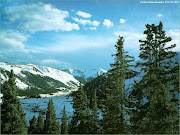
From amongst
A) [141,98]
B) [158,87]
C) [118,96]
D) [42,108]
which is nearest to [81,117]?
[118,96]

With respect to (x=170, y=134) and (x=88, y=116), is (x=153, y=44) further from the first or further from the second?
(x=88, y=116)

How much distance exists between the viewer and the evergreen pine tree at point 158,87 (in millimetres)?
12633

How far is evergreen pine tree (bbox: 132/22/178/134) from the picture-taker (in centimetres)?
1263

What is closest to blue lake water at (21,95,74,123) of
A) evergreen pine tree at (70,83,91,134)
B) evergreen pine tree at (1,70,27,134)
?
evergreen pine tree at (1,70,27,134)

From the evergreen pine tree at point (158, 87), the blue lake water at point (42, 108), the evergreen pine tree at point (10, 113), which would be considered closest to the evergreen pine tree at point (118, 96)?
the evergreen pine tree at point (158, 87)

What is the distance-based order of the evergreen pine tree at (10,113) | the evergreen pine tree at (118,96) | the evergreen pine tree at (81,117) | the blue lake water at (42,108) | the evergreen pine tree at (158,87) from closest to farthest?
the evergreen pine tree at (158,87), the evergreen pine tree at (118,96), the evergreen pine tree at (10,113), the evergreen pine tree at (81,117), the blue lake water at (42,108)

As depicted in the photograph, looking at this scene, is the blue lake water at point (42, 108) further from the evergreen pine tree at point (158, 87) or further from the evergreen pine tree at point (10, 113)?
the evergreen pine tree at point (158, 87)

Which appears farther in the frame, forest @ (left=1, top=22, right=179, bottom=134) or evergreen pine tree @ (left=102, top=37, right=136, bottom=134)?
evergreen pine tree @ (left=102, top=37, right=136, bottom=134)

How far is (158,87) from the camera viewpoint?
1339cm

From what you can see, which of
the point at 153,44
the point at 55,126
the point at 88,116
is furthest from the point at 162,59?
the point at 55,126

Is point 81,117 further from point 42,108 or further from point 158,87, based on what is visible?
point 42,108

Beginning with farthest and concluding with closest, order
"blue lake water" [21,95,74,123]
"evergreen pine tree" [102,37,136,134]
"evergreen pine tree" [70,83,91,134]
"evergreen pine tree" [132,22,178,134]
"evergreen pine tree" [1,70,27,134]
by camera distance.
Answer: "blue lake water" [21,95,74,123] → "evergreen pine tree" [70,83,91,134] → "evergreen pine tree" [1,70,27,134] → "evergreen pine tree" [102,37,136,134] → "evergreen pine tree" [132,22,178,134]

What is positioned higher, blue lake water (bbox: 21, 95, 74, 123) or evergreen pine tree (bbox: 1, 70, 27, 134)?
evergreen pine tree (bbox: 1, 70, 27, 134)

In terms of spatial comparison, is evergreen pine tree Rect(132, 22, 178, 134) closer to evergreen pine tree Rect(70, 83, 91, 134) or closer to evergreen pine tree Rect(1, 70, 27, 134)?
evergreen pine tree Rect(70, 83, 91, 134)
